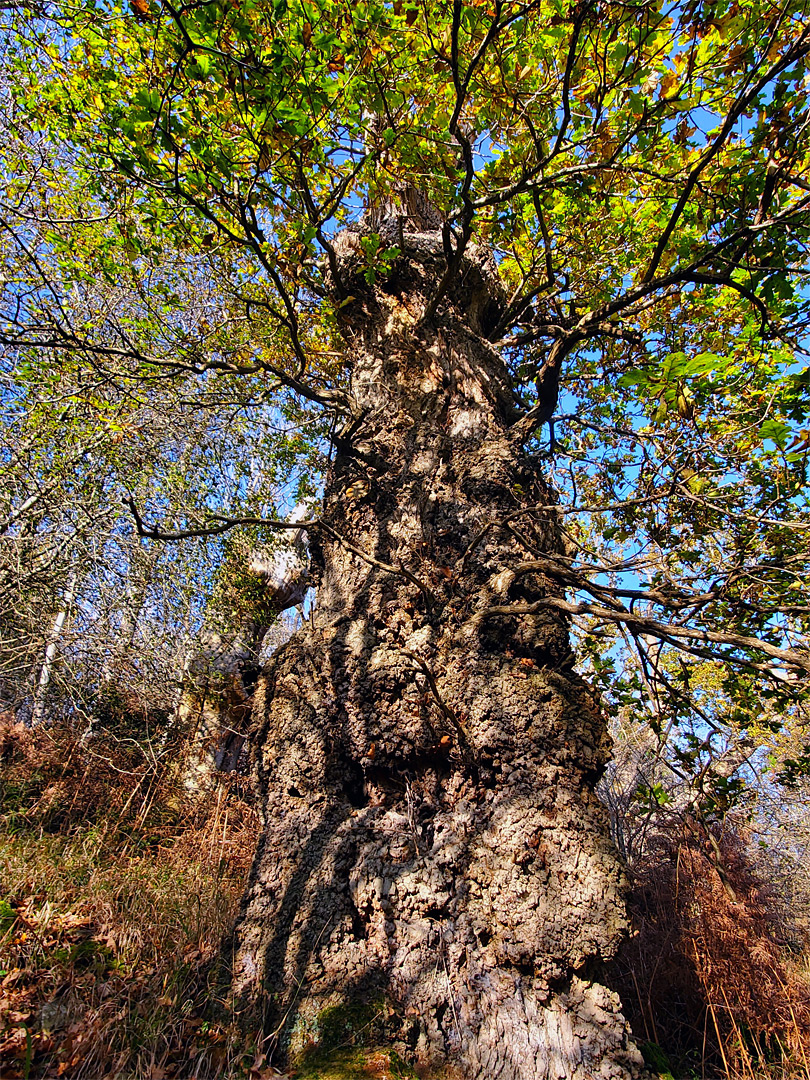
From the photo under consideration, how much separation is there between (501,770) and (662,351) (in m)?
3.65

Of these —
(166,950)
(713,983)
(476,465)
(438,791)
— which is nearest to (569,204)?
(476,465)

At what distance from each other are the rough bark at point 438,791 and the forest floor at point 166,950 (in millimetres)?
266

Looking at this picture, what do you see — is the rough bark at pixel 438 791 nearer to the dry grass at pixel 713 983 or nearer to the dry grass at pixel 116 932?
the dry grass at pixel 116 932

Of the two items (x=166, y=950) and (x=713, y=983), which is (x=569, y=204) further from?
(x=713, y=983)

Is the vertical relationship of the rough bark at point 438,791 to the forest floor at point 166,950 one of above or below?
above

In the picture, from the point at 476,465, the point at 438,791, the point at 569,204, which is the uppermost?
the point at 569,204

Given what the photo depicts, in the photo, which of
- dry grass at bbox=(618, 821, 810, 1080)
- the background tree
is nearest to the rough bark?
the background tree

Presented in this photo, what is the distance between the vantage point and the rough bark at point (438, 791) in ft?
5.93

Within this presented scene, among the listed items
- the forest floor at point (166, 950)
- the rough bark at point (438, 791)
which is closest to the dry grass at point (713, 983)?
the forest floor at point (166, 950)

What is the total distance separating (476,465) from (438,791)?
192cm

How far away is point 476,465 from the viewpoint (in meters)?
3.27

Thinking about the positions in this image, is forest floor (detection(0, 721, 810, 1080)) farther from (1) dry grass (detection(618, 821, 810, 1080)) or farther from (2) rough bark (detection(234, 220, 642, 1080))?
(2) rough bark (detection(234, 220, 642, 1080))

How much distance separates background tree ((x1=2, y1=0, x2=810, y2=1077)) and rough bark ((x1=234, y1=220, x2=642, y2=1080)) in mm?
12

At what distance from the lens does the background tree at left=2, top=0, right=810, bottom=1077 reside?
6.49ft
